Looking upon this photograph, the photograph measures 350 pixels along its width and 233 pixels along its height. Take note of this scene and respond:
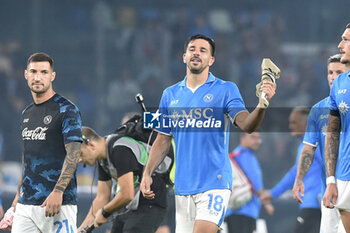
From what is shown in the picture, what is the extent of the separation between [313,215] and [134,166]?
2.33 m

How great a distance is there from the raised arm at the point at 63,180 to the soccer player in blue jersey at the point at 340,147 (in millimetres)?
1848

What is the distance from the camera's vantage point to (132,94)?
17938 mm

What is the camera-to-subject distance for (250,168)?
31.7 ft

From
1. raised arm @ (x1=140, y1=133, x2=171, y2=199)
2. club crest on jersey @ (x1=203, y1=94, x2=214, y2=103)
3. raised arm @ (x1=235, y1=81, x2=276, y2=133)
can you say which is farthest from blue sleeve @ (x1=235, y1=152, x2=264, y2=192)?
raised arm @ (x1=235, y1=81, x2=276, y2=133)

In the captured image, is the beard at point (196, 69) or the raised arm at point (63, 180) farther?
the beard at point (196, 69)

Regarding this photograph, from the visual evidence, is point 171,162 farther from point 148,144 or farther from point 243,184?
point 243,184

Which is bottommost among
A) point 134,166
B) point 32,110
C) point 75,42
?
point 134,166

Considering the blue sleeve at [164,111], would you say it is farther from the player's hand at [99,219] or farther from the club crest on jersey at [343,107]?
the club crest on jersey at [343,107]

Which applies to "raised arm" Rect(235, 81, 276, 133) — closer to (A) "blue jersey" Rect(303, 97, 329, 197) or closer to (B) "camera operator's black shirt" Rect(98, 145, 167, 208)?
(B) "camera operator's black shirt" Rect(98, 145, 167, 208)

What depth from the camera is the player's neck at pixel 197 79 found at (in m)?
6.02

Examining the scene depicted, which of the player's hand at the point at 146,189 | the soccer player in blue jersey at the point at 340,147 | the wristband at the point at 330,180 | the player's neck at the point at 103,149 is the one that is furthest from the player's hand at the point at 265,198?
the wristband at the point at 330,180

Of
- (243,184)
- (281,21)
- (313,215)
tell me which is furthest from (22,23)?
(313,215)

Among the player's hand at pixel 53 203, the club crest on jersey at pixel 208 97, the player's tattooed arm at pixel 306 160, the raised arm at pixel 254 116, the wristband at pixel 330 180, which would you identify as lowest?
the player's hand at pixel 53 203

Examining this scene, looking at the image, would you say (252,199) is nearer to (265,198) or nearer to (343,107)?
(265,198)
